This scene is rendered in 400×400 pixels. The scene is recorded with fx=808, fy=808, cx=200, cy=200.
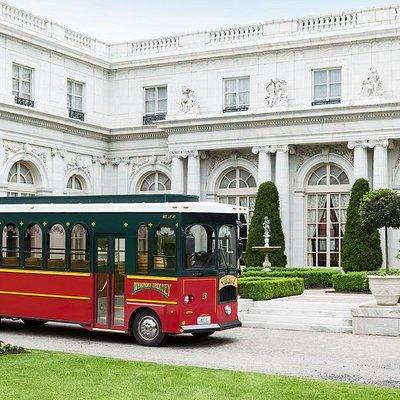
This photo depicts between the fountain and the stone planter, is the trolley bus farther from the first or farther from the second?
the fountain

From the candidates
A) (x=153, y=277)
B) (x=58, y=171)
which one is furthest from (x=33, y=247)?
(x=58, y=171)

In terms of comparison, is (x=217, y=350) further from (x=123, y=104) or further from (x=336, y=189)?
(x=123, y=104)

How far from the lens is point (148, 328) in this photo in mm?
16703

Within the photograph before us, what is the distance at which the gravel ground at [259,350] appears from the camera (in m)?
13.4

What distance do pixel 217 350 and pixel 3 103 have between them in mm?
18776

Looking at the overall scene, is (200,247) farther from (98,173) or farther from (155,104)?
(155,104)

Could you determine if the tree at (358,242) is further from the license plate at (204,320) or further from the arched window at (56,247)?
the arched window at (56,247)

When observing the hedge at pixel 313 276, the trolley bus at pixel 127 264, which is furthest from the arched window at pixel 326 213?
the trolley bus at pixel 127 264

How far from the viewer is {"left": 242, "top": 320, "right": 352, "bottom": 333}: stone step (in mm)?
19047

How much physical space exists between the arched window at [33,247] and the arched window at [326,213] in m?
18.0

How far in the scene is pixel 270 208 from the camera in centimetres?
3328

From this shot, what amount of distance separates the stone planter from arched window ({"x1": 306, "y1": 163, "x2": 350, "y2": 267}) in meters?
14.8

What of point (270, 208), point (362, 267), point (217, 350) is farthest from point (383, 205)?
point (270, 208)

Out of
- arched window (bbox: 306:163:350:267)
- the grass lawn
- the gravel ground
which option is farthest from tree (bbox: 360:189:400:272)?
arched window (bbox: 306:163:350:267)
